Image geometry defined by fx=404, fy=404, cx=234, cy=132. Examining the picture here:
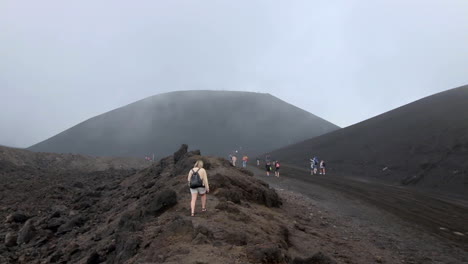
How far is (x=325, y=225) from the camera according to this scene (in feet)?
50.7

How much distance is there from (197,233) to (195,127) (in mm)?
120379

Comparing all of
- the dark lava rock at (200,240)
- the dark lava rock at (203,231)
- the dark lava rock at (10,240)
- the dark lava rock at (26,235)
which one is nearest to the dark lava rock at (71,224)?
→ the dark lava rock at (26,235)

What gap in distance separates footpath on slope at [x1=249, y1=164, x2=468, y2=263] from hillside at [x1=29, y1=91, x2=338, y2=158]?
253 ft

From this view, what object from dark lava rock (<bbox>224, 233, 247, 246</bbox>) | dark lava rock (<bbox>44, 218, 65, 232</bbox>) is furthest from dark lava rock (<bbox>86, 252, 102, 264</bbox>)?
dark lava rock (<bbox>44, 218, 65, 232</bbox>)

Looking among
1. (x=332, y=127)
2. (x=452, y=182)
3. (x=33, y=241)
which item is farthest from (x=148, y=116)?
(x=33, y=241)

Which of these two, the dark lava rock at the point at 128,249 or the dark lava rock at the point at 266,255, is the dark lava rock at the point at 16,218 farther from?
the dark lava rock at the point at 266,255

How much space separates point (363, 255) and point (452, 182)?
26703 millimetres

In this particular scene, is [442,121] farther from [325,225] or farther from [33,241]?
[33,241]

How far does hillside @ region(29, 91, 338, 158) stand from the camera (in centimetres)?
11369

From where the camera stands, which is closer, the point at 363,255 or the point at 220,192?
the point at 363,255

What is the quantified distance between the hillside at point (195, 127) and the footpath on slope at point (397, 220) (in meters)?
77.1

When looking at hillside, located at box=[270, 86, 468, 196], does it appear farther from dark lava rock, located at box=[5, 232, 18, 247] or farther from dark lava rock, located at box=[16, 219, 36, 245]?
dark lava rock, located at box=[5, 232, 18, 247]

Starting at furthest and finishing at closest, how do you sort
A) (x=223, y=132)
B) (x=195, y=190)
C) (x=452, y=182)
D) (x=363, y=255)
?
1. (x=223, y=132)
2. (x=452, y=182)
3. (x=363, y=255)
4. (x=195, y=190)

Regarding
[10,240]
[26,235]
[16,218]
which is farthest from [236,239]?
[16,218]
